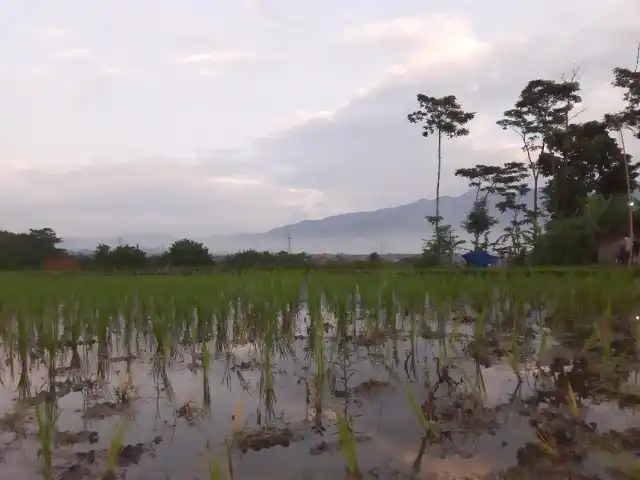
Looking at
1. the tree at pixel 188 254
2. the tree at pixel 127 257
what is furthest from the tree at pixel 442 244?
the tree at pixel 127 257

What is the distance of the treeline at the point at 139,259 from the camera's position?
15695 mm

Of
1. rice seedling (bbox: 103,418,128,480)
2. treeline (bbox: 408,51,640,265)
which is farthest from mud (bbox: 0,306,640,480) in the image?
treeline (bbox: 408,51,640,265)

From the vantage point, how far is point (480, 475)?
1.65 meters

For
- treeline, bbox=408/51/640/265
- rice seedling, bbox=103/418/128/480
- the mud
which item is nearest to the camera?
rice seedling, bbox=103/418/128/480

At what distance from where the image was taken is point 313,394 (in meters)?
2.54

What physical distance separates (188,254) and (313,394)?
14.5 m

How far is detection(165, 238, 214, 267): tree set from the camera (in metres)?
16.4

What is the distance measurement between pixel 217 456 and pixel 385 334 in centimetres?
236

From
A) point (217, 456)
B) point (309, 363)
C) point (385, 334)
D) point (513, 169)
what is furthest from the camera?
point (513, 169)

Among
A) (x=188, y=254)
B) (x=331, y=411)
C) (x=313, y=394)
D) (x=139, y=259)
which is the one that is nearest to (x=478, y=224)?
(x=188, y=254)

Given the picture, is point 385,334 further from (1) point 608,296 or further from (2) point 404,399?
(1) point 608,296

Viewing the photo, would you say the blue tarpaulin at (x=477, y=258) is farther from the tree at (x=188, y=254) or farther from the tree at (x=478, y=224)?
the tree at (x=188, y=254)

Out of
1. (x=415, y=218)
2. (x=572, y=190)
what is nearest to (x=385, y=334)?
(x=572, y=190)

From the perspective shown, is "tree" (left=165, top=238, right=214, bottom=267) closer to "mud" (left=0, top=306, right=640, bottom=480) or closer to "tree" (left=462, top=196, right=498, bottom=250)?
"tree" (left=462, top=196, right=498, bottom=250)
